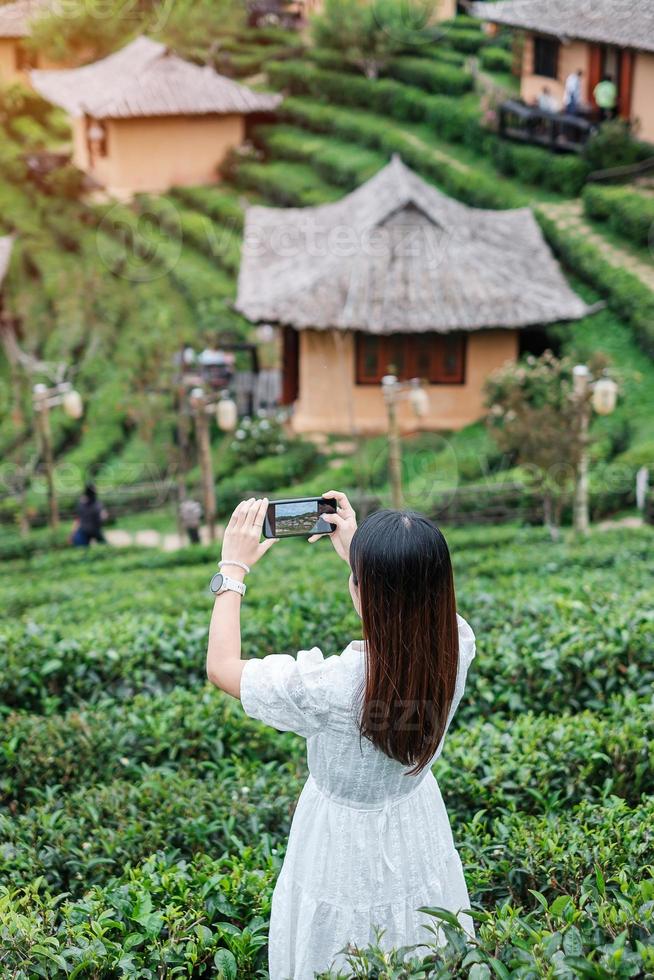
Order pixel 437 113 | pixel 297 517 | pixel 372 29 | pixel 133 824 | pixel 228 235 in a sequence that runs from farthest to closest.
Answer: pixel 372 29, pixel 437 113, pixel 228 235, pixel 133 824, pixel 297 517

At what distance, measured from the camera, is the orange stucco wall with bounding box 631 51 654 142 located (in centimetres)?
1683

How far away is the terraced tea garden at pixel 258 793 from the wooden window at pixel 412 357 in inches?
433

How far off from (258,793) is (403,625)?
158cm

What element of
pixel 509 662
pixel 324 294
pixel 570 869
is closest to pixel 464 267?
pixel 324 294

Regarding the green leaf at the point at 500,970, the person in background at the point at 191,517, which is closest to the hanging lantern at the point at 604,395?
the person in background at the point at 191,517

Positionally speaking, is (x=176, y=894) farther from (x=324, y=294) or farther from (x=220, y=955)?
(x=324, y=294)

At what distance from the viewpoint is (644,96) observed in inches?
679

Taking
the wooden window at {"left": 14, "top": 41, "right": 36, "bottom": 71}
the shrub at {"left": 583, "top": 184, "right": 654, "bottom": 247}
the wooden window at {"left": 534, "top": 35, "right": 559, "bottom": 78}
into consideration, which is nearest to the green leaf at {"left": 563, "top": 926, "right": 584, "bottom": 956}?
the shrub at {"left": 583, "top": 184, "right": 654, "bottom": 247}

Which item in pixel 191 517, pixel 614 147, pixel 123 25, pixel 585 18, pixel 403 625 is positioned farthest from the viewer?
pixel 123 25

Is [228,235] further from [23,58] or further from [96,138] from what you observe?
[23,58]

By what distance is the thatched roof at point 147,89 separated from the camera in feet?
79.3

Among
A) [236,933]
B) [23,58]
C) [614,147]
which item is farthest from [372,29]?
[236,933]

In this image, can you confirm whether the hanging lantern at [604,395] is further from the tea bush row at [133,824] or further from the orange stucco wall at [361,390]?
the tea bush row at [133,824]

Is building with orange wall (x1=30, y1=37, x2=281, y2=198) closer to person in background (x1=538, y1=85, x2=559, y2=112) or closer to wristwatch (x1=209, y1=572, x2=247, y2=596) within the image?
person in background (x1=538, y1=85, x2=559, y2=112)
